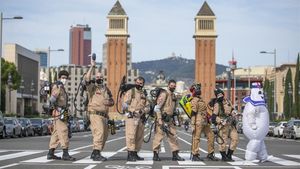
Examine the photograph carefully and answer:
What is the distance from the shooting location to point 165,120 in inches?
588

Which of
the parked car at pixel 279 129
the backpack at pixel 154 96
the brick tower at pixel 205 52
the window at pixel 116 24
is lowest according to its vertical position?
the parked car at pixel 279 129

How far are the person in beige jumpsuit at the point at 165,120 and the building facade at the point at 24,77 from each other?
10403 centimetres

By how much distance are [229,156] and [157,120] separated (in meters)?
2.10

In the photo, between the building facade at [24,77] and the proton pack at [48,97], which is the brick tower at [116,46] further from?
the proton pack at [48,97]

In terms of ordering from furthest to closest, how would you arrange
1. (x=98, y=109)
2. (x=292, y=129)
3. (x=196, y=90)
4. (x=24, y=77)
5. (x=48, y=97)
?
1. (x=24, y=77)
2. (x=292, y=129)
3. (x=196, y=90)
4. (x=48, y=97)
5. (x=98, y=109)

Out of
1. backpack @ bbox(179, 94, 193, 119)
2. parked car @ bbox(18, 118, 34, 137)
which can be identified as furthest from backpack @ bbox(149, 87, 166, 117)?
parked car @ bbox(18, 118, 34, 137)

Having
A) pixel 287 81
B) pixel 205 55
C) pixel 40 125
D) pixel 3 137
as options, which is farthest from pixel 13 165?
pixel 205 55

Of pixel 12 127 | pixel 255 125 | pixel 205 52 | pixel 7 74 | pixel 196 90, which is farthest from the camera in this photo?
pixel 205 52

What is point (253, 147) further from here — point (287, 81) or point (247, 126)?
point (287, 81)

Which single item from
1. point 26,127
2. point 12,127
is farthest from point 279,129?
point 12,127

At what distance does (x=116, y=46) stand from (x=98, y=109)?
142286 millimetres

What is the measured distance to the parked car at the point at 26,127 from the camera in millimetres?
40731

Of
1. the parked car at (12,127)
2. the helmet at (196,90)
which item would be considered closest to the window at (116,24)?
the parked car at (12,127)

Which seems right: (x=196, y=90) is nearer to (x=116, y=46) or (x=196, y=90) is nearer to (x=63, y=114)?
(x=63, y=114)
